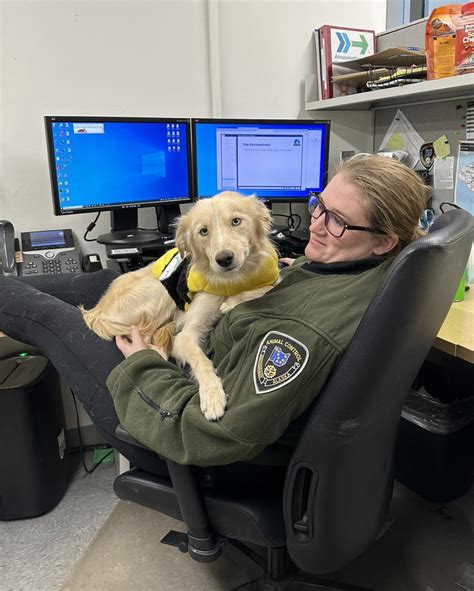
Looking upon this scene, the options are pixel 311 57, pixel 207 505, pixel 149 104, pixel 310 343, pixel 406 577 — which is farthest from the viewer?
pixel 311 57

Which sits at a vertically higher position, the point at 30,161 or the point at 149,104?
the point at 149,104

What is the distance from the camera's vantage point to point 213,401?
0.86m

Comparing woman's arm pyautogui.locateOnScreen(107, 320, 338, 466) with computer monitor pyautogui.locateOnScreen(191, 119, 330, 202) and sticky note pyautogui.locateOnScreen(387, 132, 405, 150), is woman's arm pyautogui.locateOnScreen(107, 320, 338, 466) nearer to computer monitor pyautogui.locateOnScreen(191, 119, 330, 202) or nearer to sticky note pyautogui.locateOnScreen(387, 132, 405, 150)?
computer monitor pyautogui.locateOnScreen(191, 119, 330, 202)

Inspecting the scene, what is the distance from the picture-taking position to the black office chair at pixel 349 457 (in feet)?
2.25

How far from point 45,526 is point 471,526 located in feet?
4.68

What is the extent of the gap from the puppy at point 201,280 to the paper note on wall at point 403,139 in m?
1.08

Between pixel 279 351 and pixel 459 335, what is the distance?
0.50m

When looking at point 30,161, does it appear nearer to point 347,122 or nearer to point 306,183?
point 306,183

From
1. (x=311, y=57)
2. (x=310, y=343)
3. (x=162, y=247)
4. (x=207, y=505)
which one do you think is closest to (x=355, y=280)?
(x=310, y=343)

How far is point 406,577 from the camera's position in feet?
4.69

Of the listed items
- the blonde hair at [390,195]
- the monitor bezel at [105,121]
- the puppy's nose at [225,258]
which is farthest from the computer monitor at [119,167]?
the blonde hair at [390,195]

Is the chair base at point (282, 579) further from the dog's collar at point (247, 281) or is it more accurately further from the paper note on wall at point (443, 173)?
the paper note on wall at point (443, 173)

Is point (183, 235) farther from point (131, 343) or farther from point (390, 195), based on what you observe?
point (390, 195)

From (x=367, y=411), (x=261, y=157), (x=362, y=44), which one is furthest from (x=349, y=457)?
(x=362, y=44)
